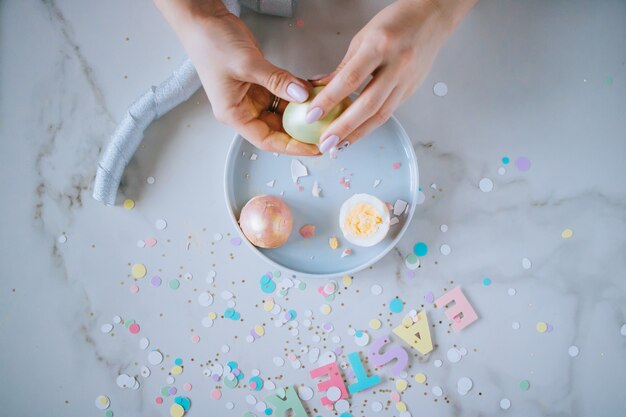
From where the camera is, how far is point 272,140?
87 cm

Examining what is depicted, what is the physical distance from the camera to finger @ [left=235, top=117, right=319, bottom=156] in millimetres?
864

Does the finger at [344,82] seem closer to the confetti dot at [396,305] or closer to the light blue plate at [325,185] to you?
the light blue plate at [325,185]

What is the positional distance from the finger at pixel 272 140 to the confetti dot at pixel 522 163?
403 millimetres

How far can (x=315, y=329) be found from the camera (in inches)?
39.2

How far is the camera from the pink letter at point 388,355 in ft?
3.24

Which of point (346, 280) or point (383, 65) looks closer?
point (383, 65)

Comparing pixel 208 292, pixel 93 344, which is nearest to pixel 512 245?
pixel 208 292

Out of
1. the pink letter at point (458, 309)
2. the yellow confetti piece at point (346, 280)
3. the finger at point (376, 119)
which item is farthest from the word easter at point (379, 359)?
the finger at point (376, 119)

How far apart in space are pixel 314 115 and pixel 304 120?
1.6 inches

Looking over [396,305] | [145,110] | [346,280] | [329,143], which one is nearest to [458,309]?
[396,305]

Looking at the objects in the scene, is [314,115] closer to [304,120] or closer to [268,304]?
[304,120]

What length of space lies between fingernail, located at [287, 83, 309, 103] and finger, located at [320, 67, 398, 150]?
0.20 ft

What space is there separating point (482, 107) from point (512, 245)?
0.89ft

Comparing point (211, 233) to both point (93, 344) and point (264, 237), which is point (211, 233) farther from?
point (93, 344)
